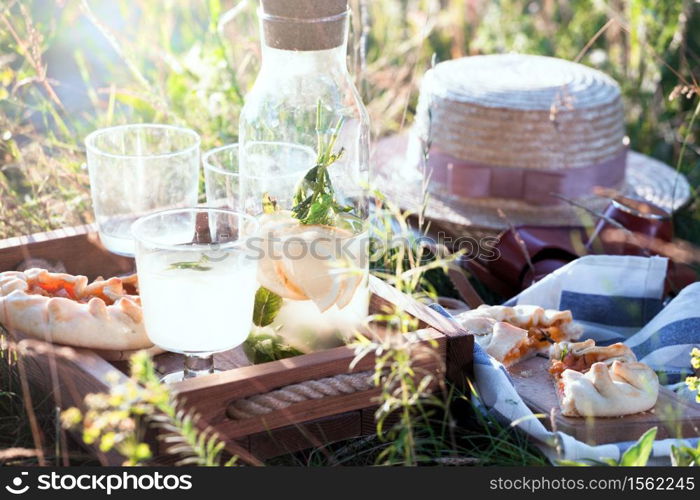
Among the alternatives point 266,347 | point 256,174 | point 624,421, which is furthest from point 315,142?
point 624,421

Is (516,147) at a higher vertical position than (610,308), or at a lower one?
higher

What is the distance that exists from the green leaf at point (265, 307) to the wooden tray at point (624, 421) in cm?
38

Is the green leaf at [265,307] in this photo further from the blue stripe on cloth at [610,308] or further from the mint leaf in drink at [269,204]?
the blue stripe on cloth at [610,308]

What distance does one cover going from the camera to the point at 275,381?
1.28m

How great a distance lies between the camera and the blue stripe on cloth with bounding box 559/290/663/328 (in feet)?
5.87

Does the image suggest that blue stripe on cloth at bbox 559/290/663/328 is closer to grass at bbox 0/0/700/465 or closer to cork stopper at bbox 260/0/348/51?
grass at bbox 0/0/700/465

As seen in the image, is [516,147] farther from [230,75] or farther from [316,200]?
[316,200]

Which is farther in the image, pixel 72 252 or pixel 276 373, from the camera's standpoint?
pixel 72 252

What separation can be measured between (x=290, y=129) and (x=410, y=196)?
72 cm

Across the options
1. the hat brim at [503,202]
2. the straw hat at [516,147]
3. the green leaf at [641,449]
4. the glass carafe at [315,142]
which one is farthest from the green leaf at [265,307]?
the straw hat at [516,147]

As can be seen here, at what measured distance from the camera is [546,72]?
239cm

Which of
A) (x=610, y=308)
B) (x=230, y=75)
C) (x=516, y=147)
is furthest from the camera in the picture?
(x=230, y=75)

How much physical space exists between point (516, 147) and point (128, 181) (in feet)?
3.18

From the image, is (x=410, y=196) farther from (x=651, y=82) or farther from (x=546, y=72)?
(x=651, y=82)
